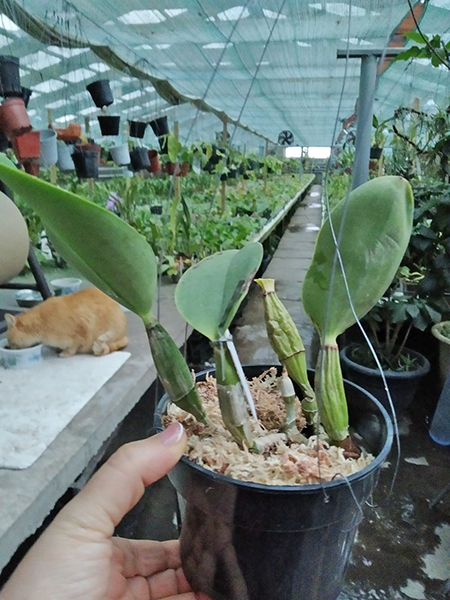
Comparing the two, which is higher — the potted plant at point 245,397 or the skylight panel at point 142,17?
the skylight panel at point 142,17

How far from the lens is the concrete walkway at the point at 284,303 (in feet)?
6.73

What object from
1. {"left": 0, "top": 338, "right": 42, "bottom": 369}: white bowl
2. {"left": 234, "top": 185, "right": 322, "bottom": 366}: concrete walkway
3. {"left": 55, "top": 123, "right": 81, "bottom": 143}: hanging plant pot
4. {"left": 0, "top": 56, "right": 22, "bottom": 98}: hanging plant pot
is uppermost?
{"left": 0, "top": 56, "right": 22, "bottom": 98}: hanging plant pot

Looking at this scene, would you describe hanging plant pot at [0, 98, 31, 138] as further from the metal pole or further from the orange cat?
the metal pole

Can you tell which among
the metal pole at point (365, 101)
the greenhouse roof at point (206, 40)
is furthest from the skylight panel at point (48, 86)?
the metal pole at point (365, 101)

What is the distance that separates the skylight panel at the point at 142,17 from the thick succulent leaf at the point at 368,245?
2749 millimetres

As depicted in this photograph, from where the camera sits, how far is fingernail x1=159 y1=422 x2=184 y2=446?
43cm

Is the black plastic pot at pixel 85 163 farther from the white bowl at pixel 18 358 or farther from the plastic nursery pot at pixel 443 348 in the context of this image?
the plastic nursery pot at pixel 443 348

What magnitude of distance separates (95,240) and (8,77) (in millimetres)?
1517

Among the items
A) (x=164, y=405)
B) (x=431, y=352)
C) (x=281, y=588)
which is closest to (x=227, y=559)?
(x=281, y=588)

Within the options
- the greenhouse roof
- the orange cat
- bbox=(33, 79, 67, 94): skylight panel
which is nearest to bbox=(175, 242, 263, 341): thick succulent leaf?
the greenhouse roof

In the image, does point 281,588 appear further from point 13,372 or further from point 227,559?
point 13,372

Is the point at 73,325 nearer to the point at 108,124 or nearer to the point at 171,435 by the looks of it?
the point at 171,435

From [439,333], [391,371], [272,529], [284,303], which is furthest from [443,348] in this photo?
[272,529]

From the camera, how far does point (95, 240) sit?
1.20ft
